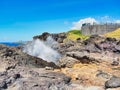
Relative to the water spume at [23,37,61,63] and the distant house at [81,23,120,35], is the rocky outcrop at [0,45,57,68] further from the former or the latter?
the distant house at [81,23,120,35]

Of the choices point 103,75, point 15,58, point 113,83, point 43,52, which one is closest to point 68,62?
point 103,75

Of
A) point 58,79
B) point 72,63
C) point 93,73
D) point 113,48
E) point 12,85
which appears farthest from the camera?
point 113,48

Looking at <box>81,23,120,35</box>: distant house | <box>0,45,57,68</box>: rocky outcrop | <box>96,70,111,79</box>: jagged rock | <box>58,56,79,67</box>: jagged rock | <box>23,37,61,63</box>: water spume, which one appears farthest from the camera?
<box>81,23,120,35</box>: distant house

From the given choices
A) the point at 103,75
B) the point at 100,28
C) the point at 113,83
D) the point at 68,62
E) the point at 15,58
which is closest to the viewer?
the point at 113,83

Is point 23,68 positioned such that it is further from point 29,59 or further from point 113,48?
point 113,48

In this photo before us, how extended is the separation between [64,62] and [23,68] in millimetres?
15084

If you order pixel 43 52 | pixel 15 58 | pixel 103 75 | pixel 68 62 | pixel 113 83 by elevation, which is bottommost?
pixel 113 83

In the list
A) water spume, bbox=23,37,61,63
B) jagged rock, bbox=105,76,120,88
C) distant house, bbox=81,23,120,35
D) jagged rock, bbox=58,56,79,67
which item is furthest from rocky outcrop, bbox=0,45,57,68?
distant house, bbox=81,23,120,35

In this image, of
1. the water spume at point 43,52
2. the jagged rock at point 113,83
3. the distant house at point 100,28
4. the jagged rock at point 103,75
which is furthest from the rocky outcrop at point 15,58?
the distant house at point 100,28

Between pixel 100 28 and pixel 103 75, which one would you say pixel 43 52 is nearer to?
pixel 103 75

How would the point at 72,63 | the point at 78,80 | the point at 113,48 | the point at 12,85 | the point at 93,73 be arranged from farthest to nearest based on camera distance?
the point at 113,48 → the point at 72,63 → the point at 93,73 → the point at 78,80 → the point at 12,85

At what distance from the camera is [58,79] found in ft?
102

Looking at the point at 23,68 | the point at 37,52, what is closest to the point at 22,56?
the point at 23,68

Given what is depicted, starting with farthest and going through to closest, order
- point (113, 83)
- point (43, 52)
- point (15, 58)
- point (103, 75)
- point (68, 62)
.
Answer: point (43, 52) → point (68, 62) → point (103, 75) → point (15, 58) → point (113, 83)
